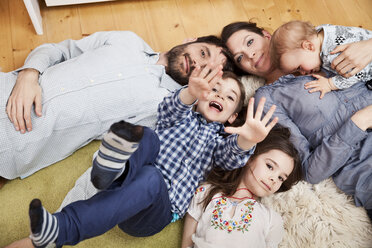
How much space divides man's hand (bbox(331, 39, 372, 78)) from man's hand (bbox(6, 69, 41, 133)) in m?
1.19

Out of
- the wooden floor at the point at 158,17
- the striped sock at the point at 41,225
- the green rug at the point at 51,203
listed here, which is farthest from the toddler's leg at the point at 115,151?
the wooden floor at the point at 158,17

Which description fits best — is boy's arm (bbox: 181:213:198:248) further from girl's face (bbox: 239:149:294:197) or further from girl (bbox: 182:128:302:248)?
girl's face (bbox: 239:149:294:197)

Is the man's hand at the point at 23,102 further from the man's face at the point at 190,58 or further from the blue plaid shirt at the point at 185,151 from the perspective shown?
the man's face at the point at 190,58

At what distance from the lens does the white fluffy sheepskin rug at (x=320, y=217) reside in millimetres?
1265

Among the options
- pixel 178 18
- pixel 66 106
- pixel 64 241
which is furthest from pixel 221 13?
pixel 64 241

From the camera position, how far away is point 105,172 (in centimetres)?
95

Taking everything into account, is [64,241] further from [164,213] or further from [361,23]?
[361,23]

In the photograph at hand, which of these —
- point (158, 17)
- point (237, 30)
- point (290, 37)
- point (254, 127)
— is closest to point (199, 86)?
point (254, 127)

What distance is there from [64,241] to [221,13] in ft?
5.19

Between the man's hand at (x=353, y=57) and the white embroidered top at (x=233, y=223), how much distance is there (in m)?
0.65

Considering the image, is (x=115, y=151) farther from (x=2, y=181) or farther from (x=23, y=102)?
(x=2, y=181)

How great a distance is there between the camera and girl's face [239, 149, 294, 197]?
128 centimetres

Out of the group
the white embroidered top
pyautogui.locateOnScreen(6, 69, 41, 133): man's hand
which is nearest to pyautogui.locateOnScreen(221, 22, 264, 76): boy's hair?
the white embroidered top

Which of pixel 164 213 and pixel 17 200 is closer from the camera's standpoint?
pixel 164 213
